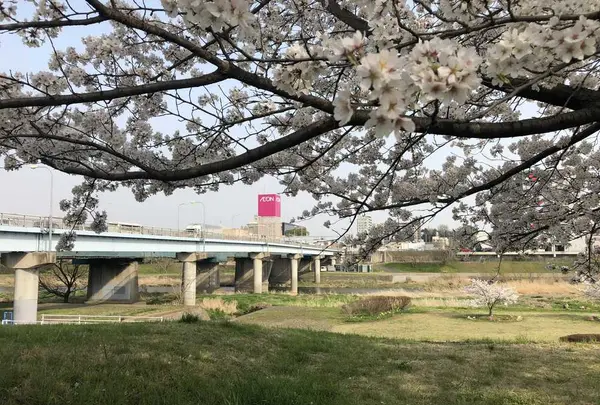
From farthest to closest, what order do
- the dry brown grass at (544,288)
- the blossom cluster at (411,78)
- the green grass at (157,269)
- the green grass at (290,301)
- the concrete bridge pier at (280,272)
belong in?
the green grass at (157,269) < the concrete bridge pier at (280,272) < the dry brown grass at (544,288) < the green grass at (290,301) < the blossom cluster at (411,78)

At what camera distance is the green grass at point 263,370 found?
15.8ft

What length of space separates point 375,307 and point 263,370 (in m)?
17.0

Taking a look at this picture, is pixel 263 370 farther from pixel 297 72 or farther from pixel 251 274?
pixel 251 274

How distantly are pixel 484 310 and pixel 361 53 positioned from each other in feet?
82.9

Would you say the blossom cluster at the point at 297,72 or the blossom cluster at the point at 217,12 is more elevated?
the blossom cluster at the point at 217,12

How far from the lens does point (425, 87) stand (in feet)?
5.66

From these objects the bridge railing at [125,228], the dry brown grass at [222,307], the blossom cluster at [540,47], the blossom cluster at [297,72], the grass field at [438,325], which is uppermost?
the bridge railing at [125,228]

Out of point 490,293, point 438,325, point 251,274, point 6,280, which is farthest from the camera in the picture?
point 6,280

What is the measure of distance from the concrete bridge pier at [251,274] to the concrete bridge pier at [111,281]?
14643mm

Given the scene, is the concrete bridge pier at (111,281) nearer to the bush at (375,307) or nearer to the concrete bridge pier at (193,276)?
the concrete bridge pier at (193,276)

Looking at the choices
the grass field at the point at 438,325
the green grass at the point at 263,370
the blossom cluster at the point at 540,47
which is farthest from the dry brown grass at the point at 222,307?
the blossom cluster at the point at 540,47

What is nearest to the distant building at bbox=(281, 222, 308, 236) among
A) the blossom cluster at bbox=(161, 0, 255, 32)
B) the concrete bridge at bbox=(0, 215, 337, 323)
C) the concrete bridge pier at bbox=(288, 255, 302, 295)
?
the concrete bridge at bbox=(0, 215, 337, 323)

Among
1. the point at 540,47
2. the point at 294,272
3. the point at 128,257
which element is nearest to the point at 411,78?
the point at 540,47

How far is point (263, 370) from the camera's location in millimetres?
6836
